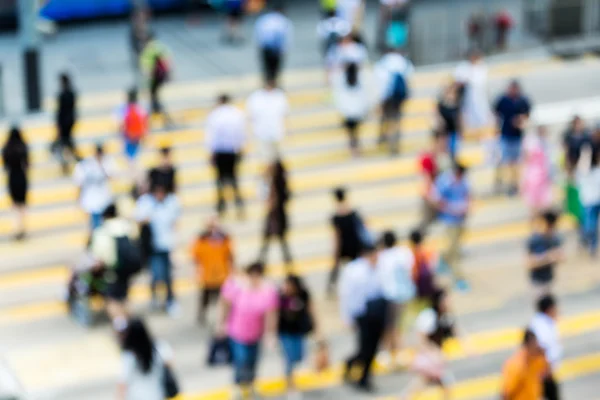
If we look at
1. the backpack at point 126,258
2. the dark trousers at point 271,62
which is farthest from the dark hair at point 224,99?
the dark trousers at point 271,62

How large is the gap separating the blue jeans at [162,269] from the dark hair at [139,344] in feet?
13.0

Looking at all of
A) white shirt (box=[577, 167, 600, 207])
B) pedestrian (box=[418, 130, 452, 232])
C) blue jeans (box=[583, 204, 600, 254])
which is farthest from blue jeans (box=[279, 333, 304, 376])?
blue jeans (box=[583, 204, 600, 254])

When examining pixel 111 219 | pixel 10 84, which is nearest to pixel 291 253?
pixel 111 219

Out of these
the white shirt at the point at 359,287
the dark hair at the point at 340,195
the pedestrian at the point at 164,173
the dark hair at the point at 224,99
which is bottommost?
the white shirt at the point at 359,287

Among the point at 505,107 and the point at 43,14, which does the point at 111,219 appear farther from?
the point at 43,14

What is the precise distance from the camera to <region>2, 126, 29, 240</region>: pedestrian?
59.8 feet

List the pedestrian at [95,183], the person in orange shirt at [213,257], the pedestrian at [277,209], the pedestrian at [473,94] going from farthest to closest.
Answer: the pedestrian at [473,94] < the pedestrian at [95,183] < the pedestrian at [277,209] < the person in orange shirt at [213,257]

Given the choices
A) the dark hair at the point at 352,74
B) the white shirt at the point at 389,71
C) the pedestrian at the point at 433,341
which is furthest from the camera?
the white shirt at the point at 389,71

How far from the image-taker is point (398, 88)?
21281 millimetres

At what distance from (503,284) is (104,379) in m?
5.39

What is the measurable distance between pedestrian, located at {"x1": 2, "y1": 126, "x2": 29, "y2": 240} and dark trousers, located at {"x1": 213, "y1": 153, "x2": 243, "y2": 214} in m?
2.46

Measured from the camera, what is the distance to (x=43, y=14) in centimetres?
2747

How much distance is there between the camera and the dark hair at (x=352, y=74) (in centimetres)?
2109

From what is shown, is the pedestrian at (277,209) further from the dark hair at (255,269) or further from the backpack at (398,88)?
the backpack at (398,88)
